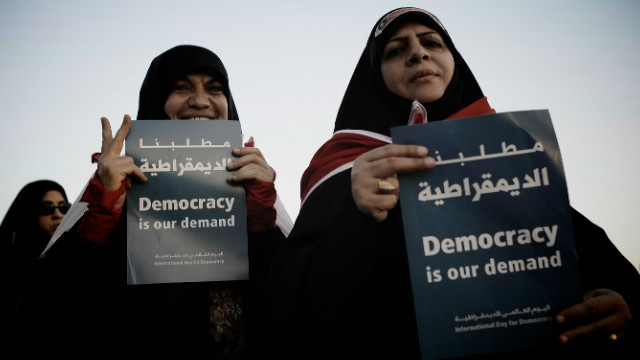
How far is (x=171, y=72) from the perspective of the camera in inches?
122

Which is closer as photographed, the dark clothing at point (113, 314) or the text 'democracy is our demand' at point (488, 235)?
the text 'democracy is our demand' at point (488, 235)

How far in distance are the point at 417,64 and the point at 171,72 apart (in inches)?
59.8

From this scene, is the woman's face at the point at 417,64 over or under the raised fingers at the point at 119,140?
over

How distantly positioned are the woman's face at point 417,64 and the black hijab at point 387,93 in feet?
0.13

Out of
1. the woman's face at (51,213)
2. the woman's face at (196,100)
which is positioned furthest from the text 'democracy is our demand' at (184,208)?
the woman's face at (51,213)

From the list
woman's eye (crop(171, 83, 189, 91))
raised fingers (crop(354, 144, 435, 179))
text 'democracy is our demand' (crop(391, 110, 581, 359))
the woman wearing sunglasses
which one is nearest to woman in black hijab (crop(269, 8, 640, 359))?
raised fingers (crop(354, 144, 435, 179))

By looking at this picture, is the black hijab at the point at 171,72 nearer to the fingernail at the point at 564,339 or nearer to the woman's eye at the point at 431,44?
the woman's eye at the point at 431,44

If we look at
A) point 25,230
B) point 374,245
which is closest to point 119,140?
point 374,245

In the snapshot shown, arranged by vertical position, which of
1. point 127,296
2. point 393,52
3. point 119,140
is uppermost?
point 393,52

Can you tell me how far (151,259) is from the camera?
7.75ft

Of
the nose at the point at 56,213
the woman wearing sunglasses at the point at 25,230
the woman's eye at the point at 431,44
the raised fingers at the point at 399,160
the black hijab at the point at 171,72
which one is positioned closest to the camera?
the raised fingers at the point at 399,160

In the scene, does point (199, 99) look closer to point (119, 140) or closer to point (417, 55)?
point (119, 140)

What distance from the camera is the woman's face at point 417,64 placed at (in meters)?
2.46

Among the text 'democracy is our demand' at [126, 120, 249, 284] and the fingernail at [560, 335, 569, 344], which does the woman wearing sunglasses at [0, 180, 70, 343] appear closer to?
the text 'democracy is our demand' at [126, 120, 249, 284]
